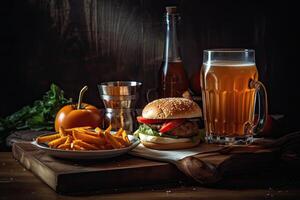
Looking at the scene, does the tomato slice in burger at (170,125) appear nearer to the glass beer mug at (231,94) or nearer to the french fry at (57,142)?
the glass beer mug at (231,94)

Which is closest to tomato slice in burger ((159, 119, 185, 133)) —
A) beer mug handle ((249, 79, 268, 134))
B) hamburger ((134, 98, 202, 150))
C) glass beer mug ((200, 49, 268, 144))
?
hamburger ((134, 98, 202, 150))

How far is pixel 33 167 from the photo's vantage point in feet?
6.60

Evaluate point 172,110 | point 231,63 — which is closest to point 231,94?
point 231,63

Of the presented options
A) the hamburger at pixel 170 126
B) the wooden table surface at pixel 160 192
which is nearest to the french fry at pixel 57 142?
the wooden table surface at pixel 160 192

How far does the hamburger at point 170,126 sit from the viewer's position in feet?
7.05

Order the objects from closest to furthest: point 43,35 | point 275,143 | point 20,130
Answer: point 275,143
point 20,130
point 43,35

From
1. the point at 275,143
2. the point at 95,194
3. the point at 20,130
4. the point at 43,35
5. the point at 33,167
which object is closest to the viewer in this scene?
the point at 95,194

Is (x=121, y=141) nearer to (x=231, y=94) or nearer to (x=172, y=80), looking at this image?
(x=231, y=94)

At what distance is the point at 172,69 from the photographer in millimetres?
2518

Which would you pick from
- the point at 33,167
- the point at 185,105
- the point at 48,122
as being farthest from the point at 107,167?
the point at 48,122

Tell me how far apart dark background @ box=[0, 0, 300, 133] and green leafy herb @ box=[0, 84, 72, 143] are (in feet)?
0.55

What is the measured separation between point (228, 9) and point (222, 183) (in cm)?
117

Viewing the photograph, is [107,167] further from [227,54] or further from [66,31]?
[66,31]

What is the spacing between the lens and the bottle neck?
8.15 ft
